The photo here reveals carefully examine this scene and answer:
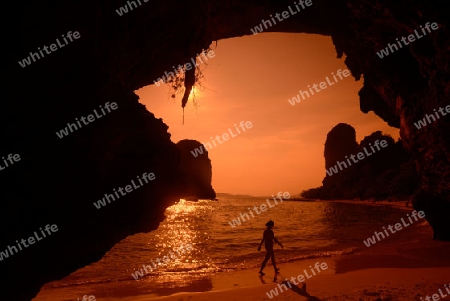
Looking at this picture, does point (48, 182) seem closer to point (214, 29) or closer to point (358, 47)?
point (214, 29)

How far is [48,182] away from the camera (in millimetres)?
4910

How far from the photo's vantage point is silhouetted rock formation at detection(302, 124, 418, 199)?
63.0 metres

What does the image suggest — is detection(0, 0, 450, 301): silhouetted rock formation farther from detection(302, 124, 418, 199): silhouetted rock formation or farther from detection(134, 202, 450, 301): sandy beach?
detection(302, 124, 418, 199): silhouetted rock formation

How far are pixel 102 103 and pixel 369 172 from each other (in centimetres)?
8482

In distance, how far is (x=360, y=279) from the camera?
374 inches

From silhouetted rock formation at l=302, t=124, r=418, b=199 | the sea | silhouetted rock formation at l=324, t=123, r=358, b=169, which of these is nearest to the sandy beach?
the sea

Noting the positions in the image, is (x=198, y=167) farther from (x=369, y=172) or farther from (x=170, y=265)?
(x=170, y=265)

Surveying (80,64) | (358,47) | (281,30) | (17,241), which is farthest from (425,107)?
(17,241)

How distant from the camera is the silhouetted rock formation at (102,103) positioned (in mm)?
4641

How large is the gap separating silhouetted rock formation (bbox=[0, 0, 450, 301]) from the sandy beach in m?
3.03

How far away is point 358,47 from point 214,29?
19.1 ft

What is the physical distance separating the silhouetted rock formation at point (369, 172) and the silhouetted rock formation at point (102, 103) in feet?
186

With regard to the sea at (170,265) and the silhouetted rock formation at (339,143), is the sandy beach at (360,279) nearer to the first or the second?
the sea at (170,265)

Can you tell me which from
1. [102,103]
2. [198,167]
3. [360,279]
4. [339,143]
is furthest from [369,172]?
Result: [102,103]
